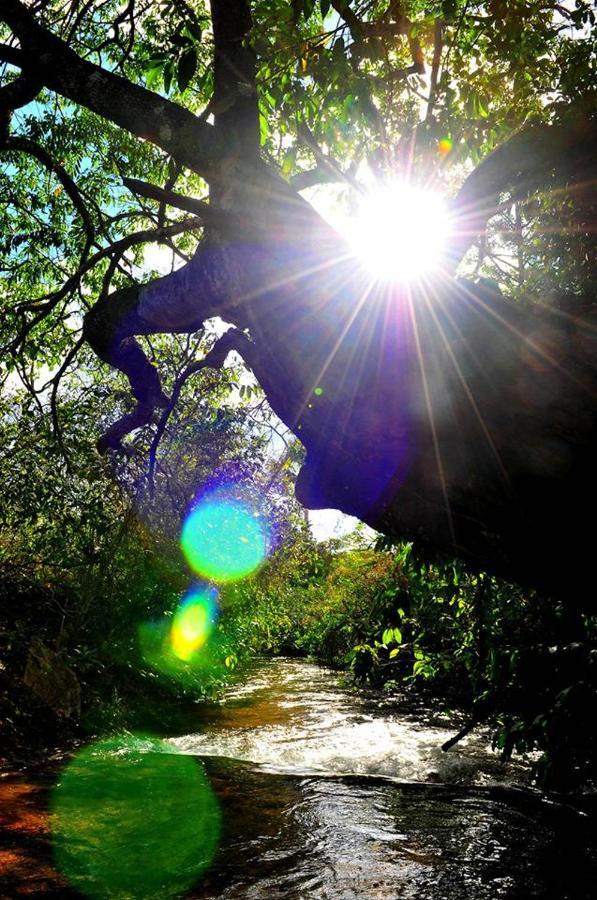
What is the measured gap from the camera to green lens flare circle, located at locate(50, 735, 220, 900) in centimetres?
337

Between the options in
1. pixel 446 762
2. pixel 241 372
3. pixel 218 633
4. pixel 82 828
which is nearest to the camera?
pixel 82 828

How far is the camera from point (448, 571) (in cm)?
559

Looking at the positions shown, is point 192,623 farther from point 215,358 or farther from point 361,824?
point 215,358

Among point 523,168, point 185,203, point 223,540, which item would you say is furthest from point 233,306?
point 223,540

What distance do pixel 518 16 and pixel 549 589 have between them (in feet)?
13.9

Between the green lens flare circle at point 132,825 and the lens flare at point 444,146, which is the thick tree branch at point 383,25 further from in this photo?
the green lens flare circle at point 132,825

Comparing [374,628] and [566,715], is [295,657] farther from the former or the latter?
[566,715]

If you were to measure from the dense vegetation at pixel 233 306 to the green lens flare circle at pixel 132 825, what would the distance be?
5.02ft

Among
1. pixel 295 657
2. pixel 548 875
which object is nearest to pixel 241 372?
pixel 548 875

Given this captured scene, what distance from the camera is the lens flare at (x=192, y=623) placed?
1217 cm

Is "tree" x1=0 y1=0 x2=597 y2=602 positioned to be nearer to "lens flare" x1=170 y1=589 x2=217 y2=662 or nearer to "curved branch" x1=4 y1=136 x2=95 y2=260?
"curved branch" x1=4 y1=136 x2=95 y2=260


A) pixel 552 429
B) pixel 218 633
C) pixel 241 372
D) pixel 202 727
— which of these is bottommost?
pixel 202 727

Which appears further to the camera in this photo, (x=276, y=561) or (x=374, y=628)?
(x=276, y=561)

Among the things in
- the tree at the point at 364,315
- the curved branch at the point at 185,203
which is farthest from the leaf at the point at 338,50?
the curved branch at the point at 185,203
